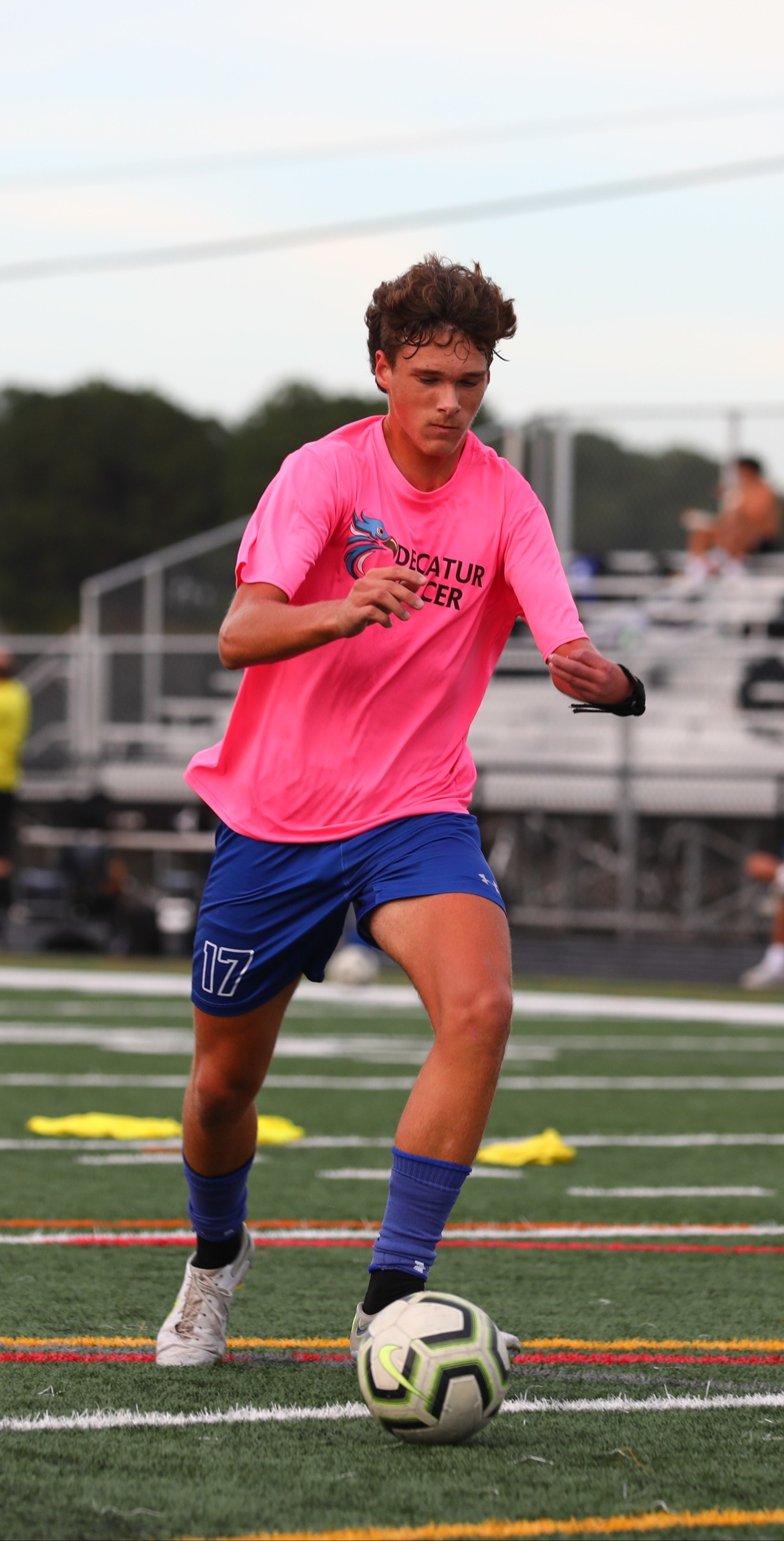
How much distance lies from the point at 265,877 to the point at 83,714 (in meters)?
18.4

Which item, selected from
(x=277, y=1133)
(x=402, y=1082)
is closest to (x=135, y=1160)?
(x=277, y=1133)

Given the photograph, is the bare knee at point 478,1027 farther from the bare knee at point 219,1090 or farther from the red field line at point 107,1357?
the red field line at point 107,1357

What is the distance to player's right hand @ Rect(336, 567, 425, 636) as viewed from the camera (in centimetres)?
365

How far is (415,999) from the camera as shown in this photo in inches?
563

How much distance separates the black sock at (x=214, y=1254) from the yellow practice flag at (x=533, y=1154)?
3.24 meters

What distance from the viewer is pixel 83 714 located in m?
22.3

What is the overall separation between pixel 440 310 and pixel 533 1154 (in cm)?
413

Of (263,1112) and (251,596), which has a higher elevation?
Result: (251,596)

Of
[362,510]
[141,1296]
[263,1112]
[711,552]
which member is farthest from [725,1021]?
[711,552]

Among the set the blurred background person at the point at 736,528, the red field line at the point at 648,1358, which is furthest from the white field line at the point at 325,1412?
the blurred background person at the point at 736,528

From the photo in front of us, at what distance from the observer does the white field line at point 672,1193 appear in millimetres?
6824

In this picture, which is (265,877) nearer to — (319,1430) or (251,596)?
(251,596)

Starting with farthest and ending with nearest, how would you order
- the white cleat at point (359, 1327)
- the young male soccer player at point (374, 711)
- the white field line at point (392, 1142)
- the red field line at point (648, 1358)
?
the white field line at point (392, 1142), the red field line at point (648, 1358), the young male soccer player at point (374, 711), the white cleat at point (359, 1327)

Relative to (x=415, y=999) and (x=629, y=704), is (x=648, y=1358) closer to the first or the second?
(x=629, y=704)
